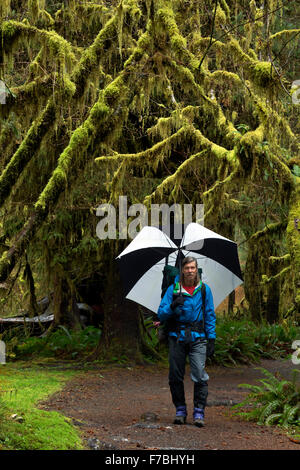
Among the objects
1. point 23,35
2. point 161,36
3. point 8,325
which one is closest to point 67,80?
point 23,35

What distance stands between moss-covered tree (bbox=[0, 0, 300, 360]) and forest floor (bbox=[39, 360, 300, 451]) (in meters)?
1.82

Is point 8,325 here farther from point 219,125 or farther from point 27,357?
point 219,125

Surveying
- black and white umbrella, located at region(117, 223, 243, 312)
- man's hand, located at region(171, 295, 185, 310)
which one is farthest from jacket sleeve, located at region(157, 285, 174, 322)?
black and white umbrella, located at region(117, 223, 243, 312)

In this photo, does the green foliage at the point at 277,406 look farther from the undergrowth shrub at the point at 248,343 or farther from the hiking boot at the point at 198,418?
the undergrowth shrub at the point at 248,343

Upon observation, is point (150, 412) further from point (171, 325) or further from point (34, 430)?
point (34, 430)

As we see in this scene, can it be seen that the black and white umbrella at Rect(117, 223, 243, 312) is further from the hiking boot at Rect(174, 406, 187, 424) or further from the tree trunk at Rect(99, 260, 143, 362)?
the tree trunk at Rect(99, 260, 143, 362)

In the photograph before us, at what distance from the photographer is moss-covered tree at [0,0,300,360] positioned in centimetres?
899

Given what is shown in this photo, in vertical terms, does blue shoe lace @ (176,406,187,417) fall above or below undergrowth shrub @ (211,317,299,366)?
above

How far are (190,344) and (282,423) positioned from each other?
1.57m

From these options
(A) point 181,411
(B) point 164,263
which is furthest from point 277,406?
(B) point 164,263

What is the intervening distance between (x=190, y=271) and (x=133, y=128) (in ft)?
22.0

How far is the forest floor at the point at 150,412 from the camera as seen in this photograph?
6.43 m

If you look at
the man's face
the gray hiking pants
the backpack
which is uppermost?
the man's face

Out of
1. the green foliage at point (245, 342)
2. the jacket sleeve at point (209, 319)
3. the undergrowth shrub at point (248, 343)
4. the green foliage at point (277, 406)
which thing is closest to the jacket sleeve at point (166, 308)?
the jacket sleeve at point (209, 319)
